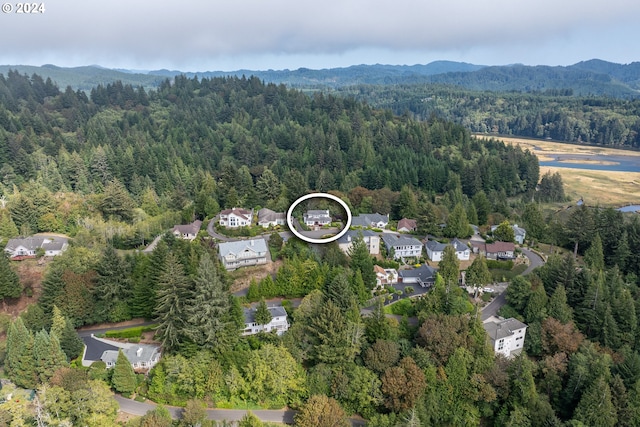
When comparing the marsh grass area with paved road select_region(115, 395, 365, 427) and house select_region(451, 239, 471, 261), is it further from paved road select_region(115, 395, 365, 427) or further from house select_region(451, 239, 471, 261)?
paved road select_region(115, 395, 365, 427)

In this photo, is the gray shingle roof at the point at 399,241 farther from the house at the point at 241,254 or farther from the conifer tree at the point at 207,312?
the conifer tree at the point at 207,312

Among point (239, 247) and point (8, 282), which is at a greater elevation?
point (239, 247)

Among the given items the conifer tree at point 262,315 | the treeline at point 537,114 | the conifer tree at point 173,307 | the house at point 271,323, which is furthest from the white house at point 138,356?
the treeline at point 537,114

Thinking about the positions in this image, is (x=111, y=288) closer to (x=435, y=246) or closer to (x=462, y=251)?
(x=435, y=246)

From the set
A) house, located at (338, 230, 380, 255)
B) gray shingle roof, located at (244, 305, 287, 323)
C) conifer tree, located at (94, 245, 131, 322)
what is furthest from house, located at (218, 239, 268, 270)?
conifer tree, located at (94, 245, 131, 322)

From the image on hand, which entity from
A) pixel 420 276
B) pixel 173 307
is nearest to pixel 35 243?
pixel 173 307

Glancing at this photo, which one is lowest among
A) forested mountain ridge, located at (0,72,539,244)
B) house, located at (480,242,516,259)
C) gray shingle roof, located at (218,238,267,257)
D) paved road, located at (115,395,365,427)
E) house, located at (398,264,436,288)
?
paved road, located at (115,395,365,427)
